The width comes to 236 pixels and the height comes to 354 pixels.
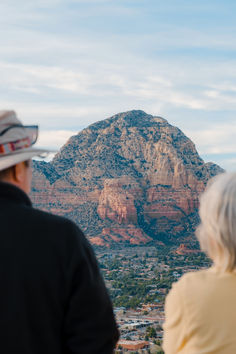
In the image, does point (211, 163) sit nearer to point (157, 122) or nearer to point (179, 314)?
point (157, 122)

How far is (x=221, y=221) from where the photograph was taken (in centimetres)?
203

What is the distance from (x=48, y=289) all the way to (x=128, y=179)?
5615cm

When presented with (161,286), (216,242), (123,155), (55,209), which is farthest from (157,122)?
(216,242)

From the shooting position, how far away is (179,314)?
6.72 ft

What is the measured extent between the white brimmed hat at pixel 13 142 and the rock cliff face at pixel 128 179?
49773 millimetres

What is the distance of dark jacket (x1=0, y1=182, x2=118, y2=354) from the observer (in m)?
1.72

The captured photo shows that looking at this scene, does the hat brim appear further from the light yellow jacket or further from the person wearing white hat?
the light yellow jacket

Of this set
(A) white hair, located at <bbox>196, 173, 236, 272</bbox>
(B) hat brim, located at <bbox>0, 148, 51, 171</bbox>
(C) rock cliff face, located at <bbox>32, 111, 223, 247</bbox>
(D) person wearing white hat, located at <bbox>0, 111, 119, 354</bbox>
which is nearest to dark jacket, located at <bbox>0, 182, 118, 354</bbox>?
(D) person wearing white hat, located at <bbox>0, 111, 119, 354</bbox>

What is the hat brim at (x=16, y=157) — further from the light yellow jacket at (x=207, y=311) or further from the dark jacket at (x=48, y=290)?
the light yellow jacket at (x=207, y=311)

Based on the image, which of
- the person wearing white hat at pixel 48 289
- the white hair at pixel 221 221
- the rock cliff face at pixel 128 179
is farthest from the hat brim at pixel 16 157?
the rock cliff face at pixel 128 179

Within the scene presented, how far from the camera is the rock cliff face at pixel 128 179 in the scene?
55281 mm

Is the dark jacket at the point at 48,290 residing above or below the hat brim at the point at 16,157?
below

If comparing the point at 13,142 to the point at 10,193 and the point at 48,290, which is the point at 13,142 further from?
the point at 48,290

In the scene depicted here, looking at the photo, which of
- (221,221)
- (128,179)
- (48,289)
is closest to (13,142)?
(48,289)
